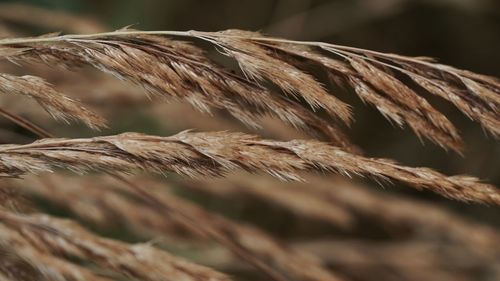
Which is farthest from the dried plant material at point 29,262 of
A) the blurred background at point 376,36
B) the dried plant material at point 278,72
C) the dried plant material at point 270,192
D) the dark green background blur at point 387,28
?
the dark green background blur at point 387,28

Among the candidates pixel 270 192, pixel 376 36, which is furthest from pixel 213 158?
pixel 376 36

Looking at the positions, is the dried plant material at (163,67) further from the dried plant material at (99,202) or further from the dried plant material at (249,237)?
the dried plant material at (99,202)

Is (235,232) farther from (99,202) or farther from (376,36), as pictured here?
(376,36)

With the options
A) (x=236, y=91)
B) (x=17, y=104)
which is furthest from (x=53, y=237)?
(x=17, y=104)

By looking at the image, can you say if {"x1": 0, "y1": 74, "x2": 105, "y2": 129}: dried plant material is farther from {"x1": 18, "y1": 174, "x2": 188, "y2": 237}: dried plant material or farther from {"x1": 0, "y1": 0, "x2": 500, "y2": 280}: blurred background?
{"x1": 0, "y1": 0, "x2": 500, "y2": 280}: blurred background

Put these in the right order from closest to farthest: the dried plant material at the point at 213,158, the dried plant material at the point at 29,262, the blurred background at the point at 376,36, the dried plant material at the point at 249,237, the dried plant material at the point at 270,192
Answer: the dried plant material at the point at 213,158 < the dried plant material at the point at 29,262 < the dried plant material at the point at 249,237 < the dried plant material at the point at 270,192 < the blurred background at the point at 376,36

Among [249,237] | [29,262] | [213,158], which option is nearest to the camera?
[213,158]

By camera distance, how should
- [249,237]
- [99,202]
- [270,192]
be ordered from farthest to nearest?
1. [270,192]
2. [249,237]
3. [99,202]
